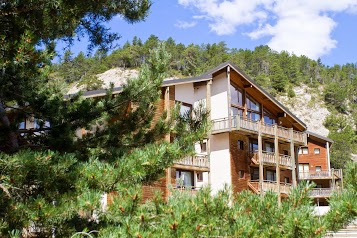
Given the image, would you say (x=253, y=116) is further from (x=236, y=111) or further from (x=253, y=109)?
(x=236, y=111)

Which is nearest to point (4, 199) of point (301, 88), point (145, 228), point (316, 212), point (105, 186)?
point (105, 186)

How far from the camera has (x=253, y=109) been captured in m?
29.1

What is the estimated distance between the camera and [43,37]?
21.3ft

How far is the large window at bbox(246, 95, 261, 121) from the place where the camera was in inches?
1128

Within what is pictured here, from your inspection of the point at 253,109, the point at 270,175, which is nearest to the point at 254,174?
the point at 270,175

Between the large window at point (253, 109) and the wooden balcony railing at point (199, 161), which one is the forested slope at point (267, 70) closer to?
the large window at point (253, 109)

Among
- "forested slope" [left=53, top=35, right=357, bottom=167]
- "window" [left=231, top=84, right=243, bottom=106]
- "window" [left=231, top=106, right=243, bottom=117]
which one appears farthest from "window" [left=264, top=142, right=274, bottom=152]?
"forested slope" [left=53, top=35, right=357, bottom=167]

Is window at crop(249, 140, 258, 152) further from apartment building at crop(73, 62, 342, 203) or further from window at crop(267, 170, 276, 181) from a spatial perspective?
window at crop(267, 170, 276, 181)

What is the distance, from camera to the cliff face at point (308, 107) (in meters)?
82.5

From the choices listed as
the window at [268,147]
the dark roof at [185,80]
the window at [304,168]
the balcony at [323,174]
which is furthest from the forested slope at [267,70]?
the dark roof at [185,80]

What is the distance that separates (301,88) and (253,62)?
1383cm

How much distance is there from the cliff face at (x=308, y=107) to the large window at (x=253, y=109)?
52432mm

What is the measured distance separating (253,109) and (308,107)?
62884 millimetres

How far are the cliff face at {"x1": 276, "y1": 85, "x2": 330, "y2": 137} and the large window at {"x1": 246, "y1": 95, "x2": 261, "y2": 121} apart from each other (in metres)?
52.4
